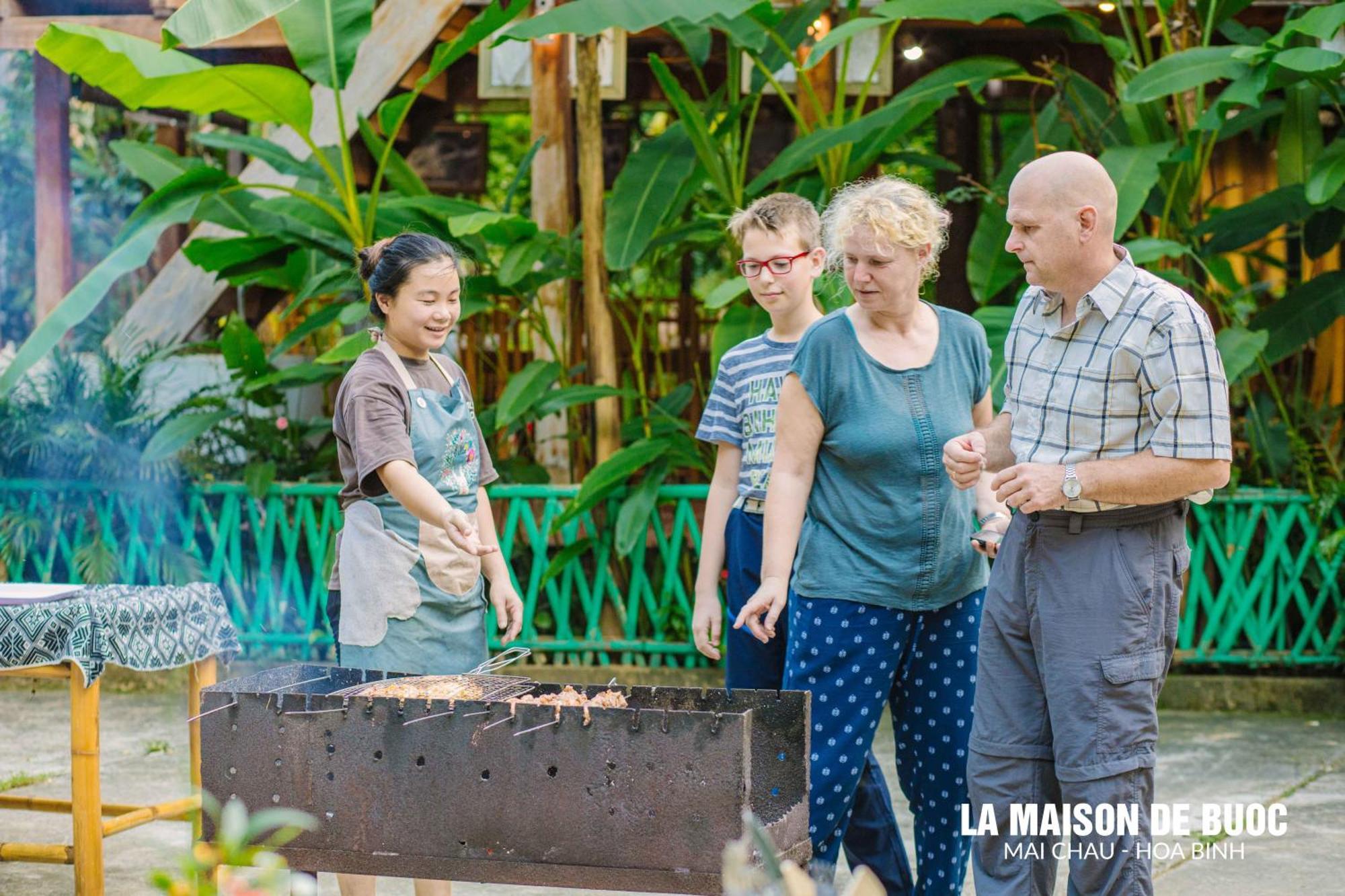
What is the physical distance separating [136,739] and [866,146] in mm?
3954

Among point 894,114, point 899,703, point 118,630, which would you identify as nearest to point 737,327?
point 894,114

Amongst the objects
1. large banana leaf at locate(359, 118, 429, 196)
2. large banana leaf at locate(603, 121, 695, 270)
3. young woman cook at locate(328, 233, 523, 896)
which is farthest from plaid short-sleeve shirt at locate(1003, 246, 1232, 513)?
large banana leaf at locate(359, 118, 429, 196)

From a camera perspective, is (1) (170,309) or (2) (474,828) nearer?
(2) (474,828)

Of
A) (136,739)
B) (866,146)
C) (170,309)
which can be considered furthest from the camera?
(170,309)

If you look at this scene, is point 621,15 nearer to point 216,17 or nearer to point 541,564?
point 216,17

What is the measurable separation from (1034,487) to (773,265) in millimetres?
1113

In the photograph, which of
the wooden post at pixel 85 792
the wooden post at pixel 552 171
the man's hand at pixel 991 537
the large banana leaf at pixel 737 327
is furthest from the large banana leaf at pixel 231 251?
the man's hand at pixel 991 537

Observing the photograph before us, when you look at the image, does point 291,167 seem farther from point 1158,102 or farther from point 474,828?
point 474,828

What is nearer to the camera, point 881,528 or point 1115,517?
point 1115,517

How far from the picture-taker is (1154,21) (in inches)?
326

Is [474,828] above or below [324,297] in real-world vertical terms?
below

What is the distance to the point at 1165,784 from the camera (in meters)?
5.36

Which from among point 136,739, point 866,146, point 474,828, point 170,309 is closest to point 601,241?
point 866,146

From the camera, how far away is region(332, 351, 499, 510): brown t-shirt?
129 inches
